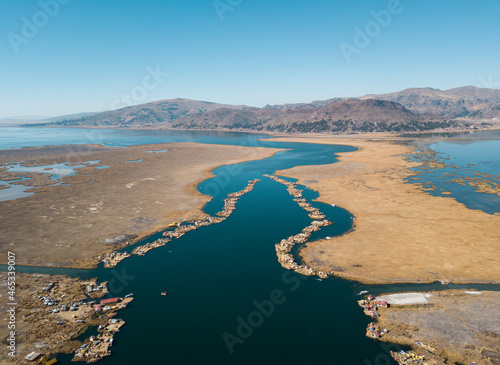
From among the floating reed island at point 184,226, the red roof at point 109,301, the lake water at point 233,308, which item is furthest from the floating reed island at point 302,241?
the red roof at point 109,301

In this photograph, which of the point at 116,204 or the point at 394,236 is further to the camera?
the point at 116,204

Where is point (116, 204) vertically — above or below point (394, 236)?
below

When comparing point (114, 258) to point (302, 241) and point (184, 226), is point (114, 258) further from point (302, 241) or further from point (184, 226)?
point (302, 241)

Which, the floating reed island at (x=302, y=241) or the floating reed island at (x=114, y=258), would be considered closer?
the floating reed island at (x=302, y=241)

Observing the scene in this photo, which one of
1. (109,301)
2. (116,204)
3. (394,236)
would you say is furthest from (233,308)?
(116,204)

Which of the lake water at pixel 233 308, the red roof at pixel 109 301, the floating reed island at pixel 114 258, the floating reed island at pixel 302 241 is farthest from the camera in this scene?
the floating reed island at pixel 114 258

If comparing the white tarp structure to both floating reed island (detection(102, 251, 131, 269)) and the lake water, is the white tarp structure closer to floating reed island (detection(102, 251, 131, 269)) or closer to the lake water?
the lake water

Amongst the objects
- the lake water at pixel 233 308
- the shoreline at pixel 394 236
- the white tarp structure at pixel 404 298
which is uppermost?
the shoreline at pixel 394 236

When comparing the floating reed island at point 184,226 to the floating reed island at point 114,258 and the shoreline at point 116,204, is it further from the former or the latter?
the shoreline at point 116,204

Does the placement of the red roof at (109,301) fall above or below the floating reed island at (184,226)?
below
